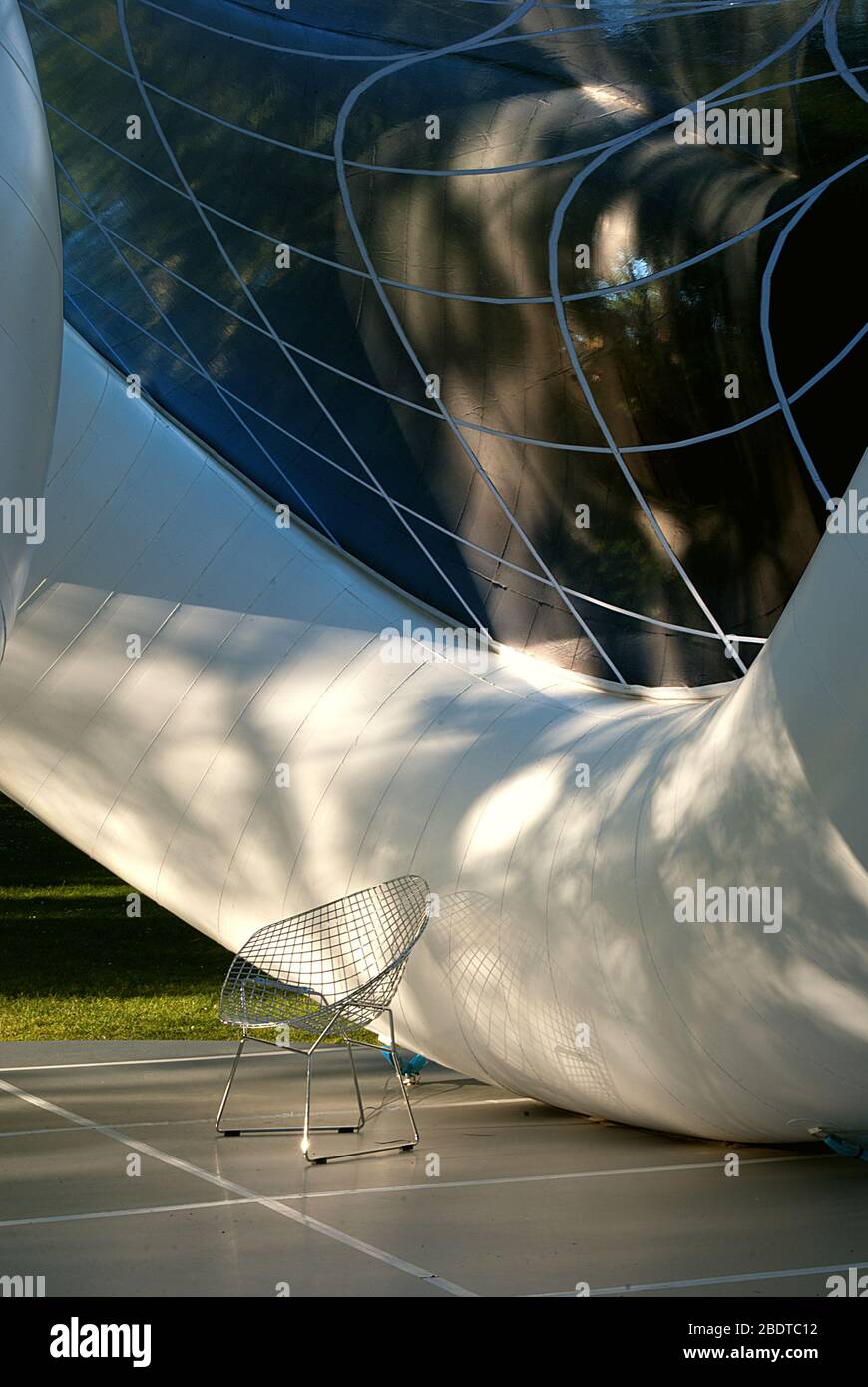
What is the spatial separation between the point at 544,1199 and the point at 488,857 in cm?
141

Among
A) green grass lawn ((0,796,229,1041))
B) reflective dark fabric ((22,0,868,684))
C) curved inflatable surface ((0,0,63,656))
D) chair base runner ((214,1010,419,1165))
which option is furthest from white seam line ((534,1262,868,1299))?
green grass lawn ((0,796,229,1041))

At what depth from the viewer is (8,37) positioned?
4.44 metres

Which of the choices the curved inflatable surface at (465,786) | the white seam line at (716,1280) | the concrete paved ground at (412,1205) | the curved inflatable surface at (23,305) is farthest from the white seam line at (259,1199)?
the curved inflatable surface at (23,305)

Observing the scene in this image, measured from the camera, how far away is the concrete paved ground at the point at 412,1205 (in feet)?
14.4

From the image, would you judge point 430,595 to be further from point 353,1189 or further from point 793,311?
point 353,1189

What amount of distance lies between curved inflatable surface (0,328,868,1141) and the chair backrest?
0.37 feet

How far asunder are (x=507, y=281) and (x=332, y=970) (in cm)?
293

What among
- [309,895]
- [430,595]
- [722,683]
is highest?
[430,595]

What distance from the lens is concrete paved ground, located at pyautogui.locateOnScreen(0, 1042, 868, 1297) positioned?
14.4 ft

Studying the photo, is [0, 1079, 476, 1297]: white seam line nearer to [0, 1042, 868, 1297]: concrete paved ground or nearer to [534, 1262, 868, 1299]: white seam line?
[0, 1042, 868, 1297]: concrete paved ground

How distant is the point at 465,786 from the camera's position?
6.48 m

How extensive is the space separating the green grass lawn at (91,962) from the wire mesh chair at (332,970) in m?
2.39
